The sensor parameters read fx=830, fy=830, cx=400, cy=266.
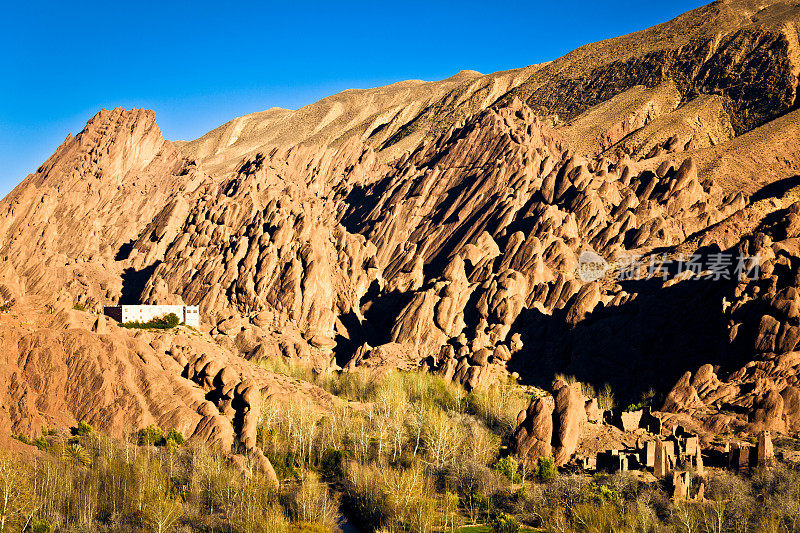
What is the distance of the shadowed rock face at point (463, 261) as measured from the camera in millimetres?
99188

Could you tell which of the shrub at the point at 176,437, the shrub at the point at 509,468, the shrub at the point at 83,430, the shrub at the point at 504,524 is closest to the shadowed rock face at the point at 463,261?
the shrub at the point at 83,430

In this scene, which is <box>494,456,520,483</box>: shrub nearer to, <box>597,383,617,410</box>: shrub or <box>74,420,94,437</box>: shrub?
<box>597,383,617,410</box>: shrub

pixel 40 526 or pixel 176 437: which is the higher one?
pixel 176 437

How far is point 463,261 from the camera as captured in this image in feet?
484

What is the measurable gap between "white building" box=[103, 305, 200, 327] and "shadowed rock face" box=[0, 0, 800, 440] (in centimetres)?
340

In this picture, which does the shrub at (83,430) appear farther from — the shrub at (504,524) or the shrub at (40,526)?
the shrub at (504,524)

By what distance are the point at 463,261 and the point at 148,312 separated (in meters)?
54.2

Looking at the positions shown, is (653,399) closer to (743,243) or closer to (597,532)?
(743,243)

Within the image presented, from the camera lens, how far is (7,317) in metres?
93.9

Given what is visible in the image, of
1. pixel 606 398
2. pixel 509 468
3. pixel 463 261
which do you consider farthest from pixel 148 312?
pixel 509 468

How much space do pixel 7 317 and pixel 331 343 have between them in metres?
57.2

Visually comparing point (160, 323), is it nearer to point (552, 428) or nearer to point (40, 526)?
point (40, 526)

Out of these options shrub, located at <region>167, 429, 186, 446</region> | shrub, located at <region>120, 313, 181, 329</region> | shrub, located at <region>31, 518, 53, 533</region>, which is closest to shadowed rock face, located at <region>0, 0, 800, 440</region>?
shrub, located at <region>167, 429, 186, 446</region>

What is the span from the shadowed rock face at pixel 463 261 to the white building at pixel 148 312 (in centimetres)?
340
